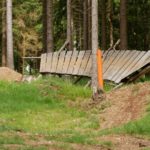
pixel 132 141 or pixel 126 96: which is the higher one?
pixel 126 96

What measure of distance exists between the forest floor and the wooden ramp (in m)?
1.76

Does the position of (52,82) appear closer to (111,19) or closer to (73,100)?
(73,100)

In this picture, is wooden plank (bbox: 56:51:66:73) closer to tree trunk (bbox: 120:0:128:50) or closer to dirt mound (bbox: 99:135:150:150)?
tree trunk (bbox: 120:0:128:50)

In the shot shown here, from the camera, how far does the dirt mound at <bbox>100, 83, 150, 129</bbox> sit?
46.5 ft

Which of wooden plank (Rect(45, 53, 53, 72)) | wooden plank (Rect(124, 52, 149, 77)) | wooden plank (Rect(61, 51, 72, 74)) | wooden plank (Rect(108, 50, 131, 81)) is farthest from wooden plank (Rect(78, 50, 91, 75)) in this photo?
wooden plank (Rect(124, 52, 149, 77))

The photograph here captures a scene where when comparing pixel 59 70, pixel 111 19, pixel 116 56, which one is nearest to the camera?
pixel 116 56

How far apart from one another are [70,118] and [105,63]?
6.79 metres

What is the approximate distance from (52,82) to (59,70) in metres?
5.09

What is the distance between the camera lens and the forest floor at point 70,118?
10.2m

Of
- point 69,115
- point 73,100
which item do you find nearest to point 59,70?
point 73,100

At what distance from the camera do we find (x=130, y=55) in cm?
2088

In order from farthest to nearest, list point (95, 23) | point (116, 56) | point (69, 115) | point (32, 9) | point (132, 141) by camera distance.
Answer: point (32, 9)
point (116, 56)
point (95, 23)
point (69, 115)
point (132, 141)

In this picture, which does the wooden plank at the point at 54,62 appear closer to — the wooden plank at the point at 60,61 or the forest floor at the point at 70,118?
the wooden plank at the point at 60,61

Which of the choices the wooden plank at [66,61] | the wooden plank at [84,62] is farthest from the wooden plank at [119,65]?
the wooden plank at [66,61]
